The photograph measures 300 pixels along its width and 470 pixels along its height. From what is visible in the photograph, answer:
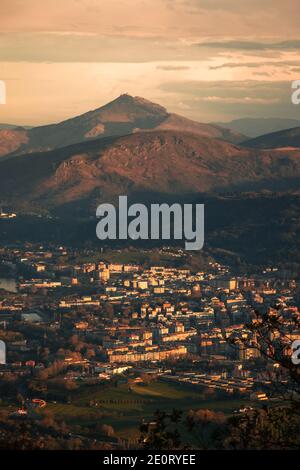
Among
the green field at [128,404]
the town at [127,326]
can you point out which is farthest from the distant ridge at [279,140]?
the green field at [128,404]

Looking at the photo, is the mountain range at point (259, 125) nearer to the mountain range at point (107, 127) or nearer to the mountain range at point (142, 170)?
the mountain range at point (107, 127)

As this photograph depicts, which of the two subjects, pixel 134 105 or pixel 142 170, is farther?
pixel 134 105

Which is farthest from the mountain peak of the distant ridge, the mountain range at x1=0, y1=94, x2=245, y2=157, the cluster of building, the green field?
the green field

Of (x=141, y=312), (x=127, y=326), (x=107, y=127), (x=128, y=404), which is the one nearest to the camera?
(x=128, y=404)

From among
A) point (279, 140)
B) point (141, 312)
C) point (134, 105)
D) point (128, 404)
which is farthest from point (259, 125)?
point (128, 404)

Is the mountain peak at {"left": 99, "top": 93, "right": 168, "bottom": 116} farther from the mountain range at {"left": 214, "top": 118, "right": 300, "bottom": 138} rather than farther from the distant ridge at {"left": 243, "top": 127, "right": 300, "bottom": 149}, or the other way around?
the distant ridge at {"left": 243, "top": 127, "right": 300, "bottom": 149}

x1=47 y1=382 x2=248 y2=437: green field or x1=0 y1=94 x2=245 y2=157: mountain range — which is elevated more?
x1=0 y1=94 x2=245 y2=157: mountain range

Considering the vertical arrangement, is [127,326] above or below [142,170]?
below

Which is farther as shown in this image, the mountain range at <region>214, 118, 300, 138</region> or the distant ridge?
the mountain range at <region>214, 118, 300, 138</region>

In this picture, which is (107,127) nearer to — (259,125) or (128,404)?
(259,125)

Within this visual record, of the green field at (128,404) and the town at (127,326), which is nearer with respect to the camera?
Result: the green field at (128,404)

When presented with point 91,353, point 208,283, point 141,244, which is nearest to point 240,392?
point 91,353

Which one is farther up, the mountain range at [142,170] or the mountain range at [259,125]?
the mountain range at [259,125]

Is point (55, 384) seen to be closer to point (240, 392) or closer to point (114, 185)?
point (240, 392)
